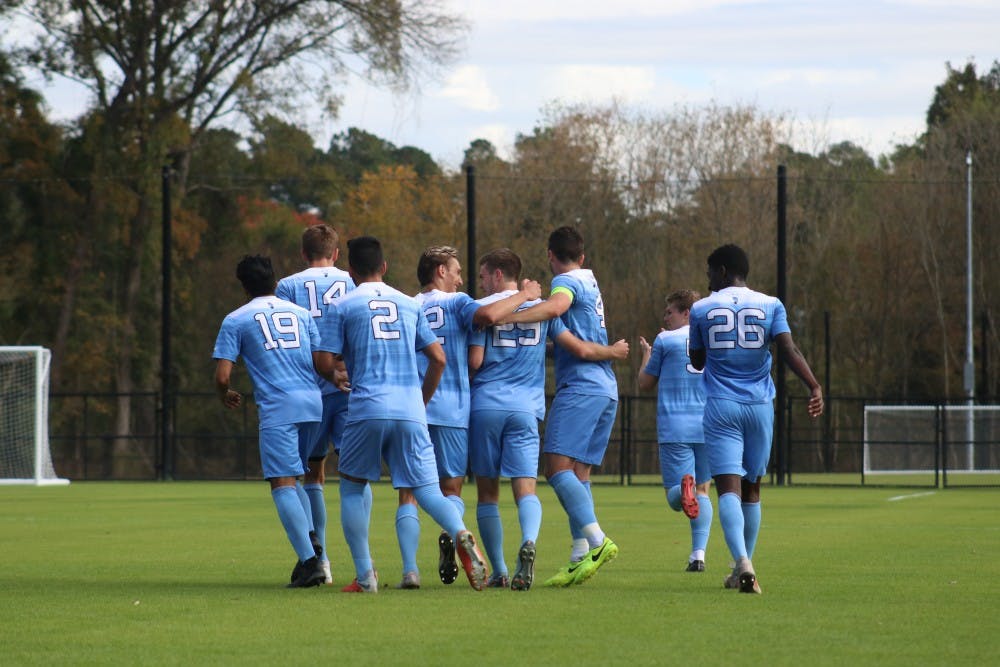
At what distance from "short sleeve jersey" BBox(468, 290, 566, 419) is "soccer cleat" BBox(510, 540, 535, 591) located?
32.8 inches

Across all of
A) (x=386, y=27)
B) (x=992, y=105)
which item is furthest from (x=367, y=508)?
(x=992, y=105)

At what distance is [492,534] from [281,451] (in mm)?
1397

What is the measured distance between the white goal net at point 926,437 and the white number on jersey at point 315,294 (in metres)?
24.8

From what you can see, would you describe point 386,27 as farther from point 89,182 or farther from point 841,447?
point 841,447

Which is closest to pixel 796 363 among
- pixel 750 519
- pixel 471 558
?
pixel 750 519

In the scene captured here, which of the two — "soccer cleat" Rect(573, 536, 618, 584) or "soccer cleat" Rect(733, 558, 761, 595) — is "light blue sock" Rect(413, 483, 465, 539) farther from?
"soccer cleat" Rect(733, 558, 761, 595)

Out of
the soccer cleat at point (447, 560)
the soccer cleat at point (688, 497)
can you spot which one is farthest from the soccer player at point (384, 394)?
the soccer cleat at point (688, 497)

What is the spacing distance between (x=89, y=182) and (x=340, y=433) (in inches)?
1264

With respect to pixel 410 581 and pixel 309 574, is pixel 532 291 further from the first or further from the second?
pixel 309 574

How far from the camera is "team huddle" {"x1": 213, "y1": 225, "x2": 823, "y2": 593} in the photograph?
9.42 meters

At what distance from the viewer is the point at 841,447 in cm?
4097

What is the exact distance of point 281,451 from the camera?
993 centimetres

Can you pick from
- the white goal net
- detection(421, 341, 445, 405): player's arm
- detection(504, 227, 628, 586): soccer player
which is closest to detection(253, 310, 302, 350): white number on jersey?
detection(421, 341, 445, 405): player's arm

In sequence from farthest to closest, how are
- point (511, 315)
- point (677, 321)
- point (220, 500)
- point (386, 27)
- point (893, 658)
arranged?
1. point (386, 27)
2. point (220, 500)
3. point (677, 321)
4. point (511, 315)
5. point (893, 658)
